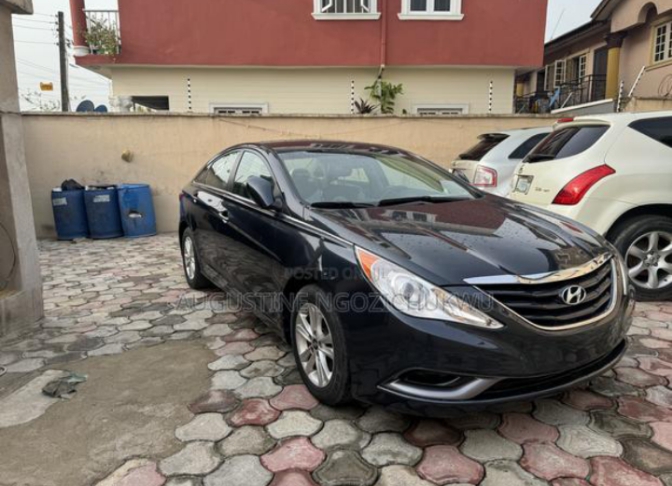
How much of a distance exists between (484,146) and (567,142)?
2.37 m

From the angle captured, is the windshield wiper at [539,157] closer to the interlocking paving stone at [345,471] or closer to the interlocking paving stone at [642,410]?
the interlocking paving stone at [642,410]

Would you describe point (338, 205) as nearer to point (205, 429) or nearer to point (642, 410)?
point (205, 429)

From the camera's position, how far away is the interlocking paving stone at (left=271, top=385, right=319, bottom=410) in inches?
107

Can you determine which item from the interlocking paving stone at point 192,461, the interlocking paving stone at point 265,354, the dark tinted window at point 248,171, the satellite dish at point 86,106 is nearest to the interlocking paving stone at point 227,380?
the interlocking paving stone at point 265,354

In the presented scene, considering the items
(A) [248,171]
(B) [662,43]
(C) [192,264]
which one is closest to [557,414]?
(A) [248,171]

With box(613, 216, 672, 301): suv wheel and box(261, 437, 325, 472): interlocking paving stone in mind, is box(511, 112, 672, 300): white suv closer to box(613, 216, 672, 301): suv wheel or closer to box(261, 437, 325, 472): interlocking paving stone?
box(613, 216, 672, 301): suv wheel

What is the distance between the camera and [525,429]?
2.46 m

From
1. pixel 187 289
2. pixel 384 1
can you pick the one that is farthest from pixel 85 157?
pixel 384 1

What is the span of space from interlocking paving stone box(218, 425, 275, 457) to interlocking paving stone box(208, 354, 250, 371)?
76cm

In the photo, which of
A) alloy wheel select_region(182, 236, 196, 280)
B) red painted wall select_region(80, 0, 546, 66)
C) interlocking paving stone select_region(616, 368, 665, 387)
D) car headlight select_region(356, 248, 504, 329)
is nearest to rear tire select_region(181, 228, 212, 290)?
alloy wheel select_region(182, 236, 196, 280)

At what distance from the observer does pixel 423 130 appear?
27.6 feet

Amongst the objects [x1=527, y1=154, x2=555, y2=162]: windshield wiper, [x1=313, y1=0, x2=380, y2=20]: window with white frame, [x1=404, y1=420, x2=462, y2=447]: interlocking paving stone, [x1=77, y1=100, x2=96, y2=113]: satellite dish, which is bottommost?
[x1=404, y1=420, x2=462, y2=447]: interlocking paving stone

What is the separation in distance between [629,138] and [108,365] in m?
4.40

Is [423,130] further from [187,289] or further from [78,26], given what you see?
[78,26]
